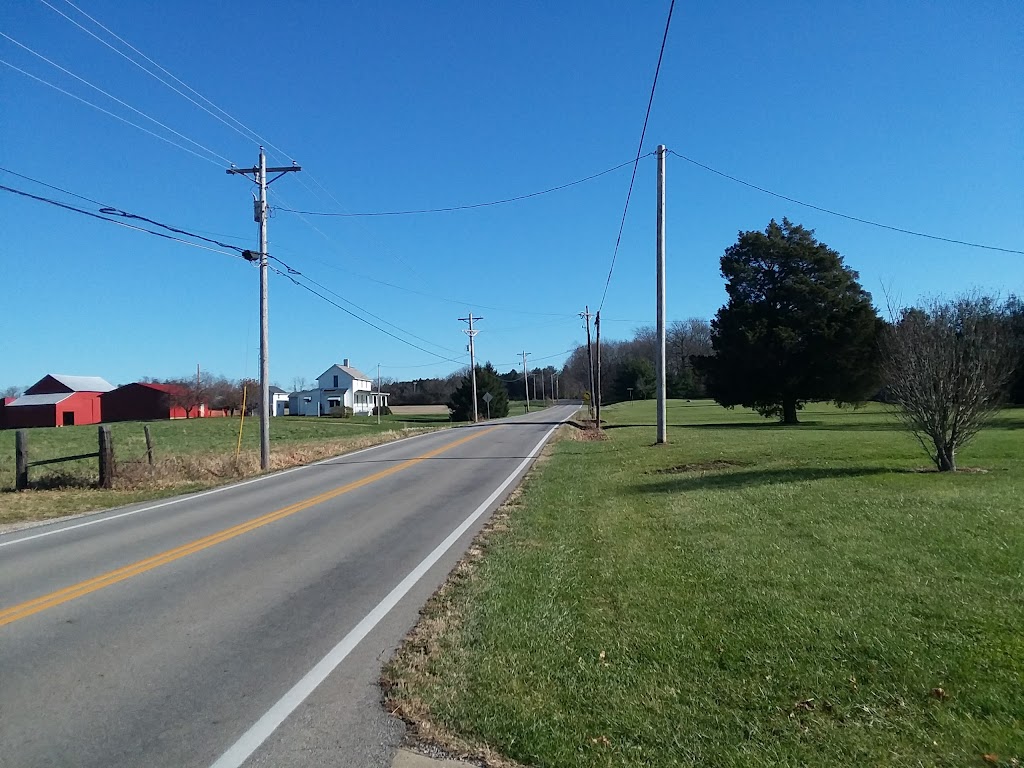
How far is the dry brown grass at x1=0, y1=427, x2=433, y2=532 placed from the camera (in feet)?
45.8

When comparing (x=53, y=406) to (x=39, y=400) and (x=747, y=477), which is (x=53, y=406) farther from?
(x=747, y=477)

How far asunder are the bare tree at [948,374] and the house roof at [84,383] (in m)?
108

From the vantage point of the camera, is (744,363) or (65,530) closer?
(65,530)

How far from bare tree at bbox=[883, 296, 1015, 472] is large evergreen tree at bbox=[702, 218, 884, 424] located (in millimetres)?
28101

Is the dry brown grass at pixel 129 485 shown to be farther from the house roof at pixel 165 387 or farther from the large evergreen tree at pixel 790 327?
the house roof at pixel 165 387

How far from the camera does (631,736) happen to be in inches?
155

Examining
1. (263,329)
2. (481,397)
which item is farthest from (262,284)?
(481,397)

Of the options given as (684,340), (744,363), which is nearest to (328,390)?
(684,340)

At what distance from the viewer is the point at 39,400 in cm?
9069

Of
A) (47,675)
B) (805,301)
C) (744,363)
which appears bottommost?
(47,675)

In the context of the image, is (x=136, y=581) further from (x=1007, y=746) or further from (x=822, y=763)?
(x=1007, y=746)

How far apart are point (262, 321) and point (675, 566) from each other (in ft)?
57.6

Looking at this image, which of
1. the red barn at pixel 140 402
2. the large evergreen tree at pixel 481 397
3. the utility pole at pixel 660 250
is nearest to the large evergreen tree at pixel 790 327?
the utility pole at pixel 660 250

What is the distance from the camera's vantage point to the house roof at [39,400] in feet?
291
